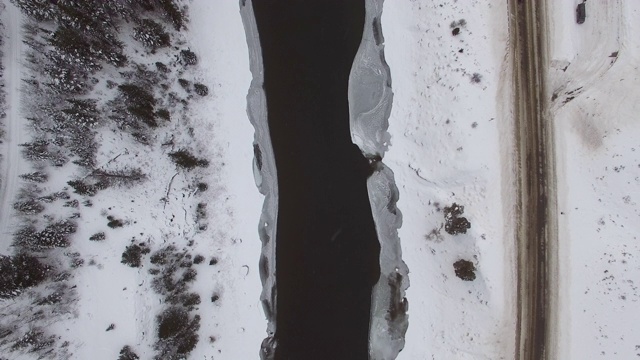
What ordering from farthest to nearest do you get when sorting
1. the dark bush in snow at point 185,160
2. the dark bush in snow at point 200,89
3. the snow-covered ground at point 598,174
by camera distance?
the dark bush in snow at point 200,89
the dark bush in snow at point 185,160
the snow-covered ground at point 598,174

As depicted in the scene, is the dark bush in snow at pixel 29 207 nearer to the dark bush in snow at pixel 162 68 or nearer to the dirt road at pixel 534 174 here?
the dark bush in snow at pixel 162 68

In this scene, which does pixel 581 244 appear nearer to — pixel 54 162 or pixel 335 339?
pixel 335 339

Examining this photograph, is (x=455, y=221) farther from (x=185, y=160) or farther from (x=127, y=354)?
(x=127, y=354)

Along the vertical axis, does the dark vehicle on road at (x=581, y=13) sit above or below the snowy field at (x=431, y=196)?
above

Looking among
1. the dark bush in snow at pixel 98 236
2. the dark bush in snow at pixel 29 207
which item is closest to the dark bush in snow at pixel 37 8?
the dark bush in snow at pixel 29 207

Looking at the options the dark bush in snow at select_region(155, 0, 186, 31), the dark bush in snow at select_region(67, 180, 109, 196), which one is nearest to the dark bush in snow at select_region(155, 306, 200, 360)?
the dark bush in snow at select_region(67, 180, 109, 196)

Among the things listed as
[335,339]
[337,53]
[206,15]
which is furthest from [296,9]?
[335,339]
